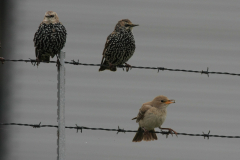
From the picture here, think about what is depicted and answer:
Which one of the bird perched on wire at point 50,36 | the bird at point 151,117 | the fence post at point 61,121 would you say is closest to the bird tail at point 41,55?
the bird perched on wire at point 50,36

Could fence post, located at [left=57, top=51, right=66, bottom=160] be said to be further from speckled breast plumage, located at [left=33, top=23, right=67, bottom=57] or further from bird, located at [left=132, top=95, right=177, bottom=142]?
bird, located at [left=132, top=95, right=177, bottom=142]

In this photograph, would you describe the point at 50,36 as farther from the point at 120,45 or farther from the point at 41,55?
the point at 120,45

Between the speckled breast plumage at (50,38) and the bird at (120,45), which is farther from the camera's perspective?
the bird at (120,45)

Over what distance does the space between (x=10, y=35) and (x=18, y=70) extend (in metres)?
0.63

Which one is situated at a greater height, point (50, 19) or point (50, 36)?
point (50, 19)

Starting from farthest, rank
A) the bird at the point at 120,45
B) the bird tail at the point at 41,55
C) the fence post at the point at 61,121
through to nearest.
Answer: the bird at the point at 120,45 < the bird tail at the point at 41,55 < the fence post at the point at 61,121

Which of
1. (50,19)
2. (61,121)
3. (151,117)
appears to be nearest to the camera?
(61,121)

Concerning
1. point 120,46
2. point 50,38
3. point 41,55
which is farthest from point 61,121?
point 120,46

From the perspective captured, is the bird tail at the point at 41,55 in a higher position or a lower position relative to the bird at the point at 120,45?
lower


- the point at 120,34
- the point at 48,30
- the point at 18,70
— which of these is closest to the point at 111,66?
the point at 120,34

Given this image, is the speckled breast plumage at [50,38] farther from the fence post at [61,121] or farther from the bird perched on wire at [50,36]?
the fence post at [61,121]

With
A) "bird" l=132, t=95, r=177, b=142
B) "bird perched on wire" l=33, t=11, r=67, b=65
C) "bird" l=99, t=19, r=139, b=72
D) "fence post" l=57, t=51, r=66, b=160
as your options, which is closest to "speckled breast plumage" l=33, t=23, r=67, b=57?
"bird perched on wire" l=33, t=11, r=67, b=65

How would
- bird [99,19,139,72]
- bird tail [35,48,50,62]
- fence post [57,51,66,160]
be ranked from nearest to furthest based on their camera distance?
fence post [57,51,66,160]
bird tail [35,48,50,62]
bird [99,19,139,72]

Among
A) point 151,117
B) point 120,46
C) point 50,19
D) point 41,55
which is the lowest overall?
point 151,117
